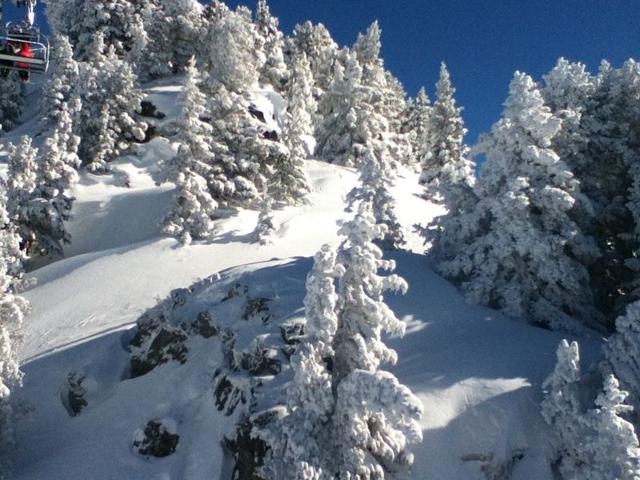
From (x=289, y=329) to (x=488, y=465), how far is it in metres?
6.94

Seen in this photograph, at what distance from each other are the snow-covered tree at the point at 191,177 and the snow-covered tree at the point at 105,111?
1295cm

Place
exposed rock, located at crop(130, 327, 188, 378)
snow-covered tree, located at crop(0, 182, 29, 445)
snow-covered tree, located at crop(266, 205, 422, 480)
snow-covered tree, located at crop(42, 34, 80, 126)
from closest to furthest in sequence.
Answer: snow-covered tree, located at crop(266, 205, 422, 480) < snow-covered tree, located at crop(0, 182, 29, 445) < exposed rock, located at crop(130, 327, 188, 378) < snow-covered tree, located at crop(42, 34, 80, 126)

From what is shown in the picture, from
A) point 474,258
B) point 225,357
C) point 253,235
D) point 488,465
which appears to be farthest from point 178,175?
point 488,465

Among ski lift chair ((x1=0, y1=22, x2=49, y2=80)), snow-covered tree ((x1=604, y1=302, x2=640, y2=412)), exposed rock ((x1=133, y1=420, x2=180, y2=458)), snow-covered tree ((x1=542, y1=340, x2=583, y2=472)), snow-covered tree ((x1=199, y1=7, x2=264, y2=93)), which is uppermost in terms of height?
snow-covered tree ((x1=199, y1=7, x2=264, y2=93))

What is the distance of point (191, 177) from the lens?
3028cm

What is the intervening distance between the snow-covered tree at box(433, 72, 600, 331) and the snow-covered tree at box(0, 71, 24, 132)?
5218 cm

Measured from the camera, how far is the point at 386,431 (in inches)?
461

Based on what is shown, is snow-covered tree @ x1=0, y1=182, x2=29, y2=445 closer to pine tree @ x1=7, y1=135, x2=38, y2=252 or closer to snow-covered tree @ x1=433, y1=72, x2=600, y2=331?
pine tree @ x1=7, y1=135, x2=38, y2=252

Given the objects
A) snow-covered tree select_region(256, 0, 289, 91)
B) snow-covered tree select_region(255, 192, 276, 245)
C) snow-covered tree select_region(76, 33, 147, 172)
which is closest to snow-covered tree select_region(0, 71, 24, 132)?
→ snow-covered tree select_region(76, 33, 147, 172)

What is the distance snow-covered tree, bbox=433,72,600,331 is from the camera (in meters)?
16.9

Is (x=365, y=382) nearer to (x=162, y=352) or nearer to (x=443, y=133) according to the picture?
(x=162, y=352)

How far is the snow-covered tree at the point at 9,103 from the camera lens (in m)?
52.7

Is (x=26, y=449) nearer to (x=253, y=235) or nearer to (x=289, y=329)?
(x=289, y=329)

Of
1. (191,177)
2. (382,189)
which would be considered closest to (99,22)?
(191,177)
